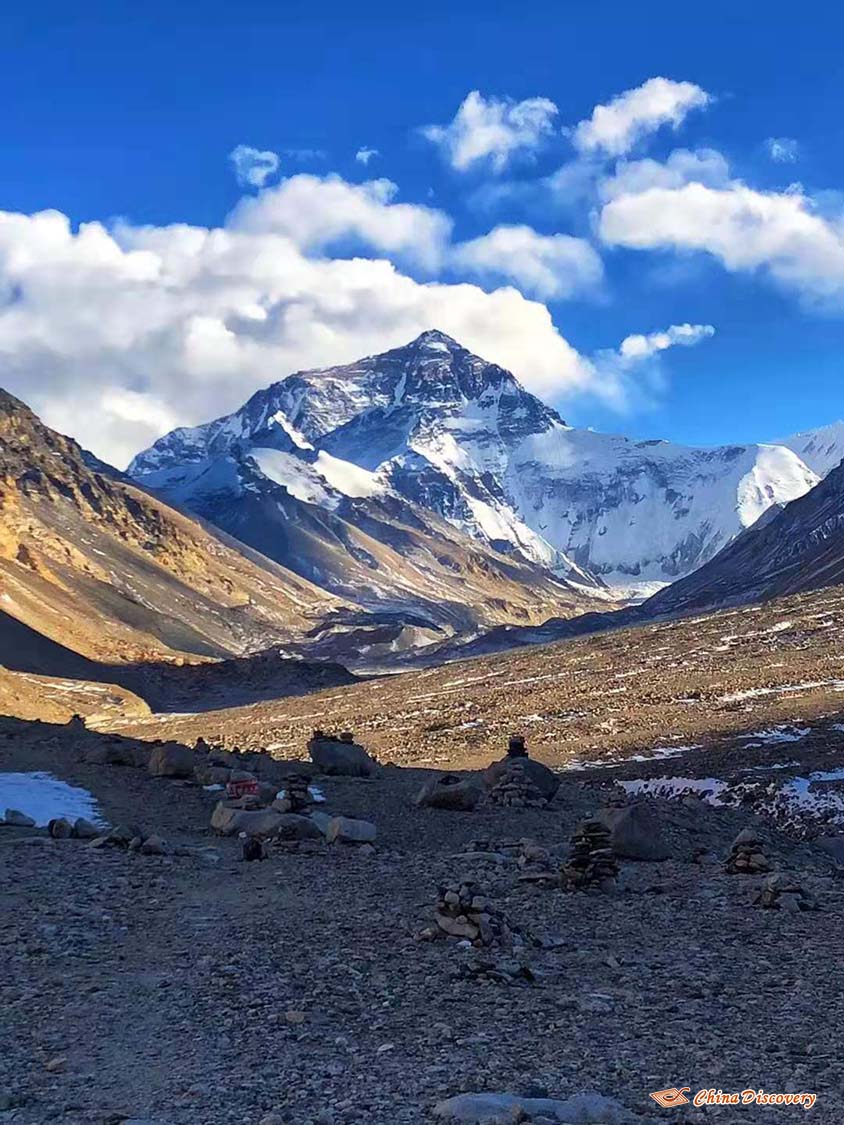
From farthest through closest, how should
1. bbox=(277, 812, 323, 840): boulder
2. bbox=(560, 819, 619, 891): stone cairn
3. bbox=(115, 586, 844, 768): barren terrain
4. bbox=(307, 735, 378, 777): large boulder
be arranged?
bbox=(115, 586, 844, 768): barren terrain
bbox=(307, 735, 378, 777): large boulder
bbox=(277, 812, 323, 840): boulder
bbox=(560, 819, 619, 891): stone cairn

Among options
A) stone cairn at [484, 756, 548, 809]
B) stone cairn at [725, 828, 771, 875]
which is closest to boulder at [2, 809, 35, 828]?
stone cairn at [484, 756, 548, 809]

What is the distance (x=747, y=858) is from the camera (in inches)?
673

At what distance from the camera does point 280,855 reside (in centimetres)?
1706

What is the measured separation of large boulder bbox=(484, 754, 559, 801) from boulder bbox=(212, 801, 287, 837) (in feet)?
21.9

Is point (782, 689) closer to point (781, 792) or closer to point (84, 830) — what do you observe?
point (781, 792)

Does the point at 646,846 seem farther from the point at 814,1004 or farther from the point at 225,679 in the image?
the point at 225,679

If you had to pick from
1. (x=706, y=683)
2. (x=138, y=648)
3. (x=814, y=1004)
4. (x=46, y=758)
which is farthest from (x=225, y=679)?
(x=814, y=1004)

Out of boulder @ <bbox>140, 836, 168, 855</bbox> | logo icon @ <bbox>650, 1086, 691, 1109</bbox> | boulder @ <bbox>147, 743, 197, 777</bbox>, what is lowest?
logo icon @ <bbox>650, 1086, 691, 1109</bbox>

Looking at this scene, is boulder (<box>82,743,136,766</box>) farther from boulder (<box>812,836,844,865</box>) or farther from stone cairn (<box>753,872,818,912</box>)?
stone cairn (<box>753,872,818,912</box>)

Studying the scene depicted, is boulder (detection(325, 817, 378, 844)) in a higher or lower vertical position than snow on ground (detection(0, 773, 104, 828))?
lower

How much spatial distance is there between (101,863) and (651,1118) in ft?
34.7

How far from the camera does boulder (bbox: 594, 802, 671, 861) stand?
1797cm

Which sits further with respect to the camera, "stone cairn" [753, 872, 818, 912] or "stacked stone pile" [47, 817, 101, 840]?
"stacked stone pile" [47, 817, 101, 840]

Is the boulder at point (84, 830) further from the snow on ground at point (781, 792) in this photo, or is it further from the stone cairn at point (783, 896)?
the snow on ground at point (781, 792)
